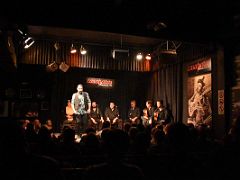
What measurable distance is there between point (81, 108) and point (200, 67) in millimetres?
4396

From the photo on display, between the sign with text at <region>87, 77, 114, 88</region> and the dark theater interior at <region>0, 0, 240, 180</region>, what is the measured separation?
0.14ft

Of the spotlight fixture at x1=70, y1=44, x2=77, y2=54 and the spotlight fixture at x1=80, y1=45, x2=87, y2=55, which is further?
the spotlight fixture at x1=80, y1=45, x2=87, y2=55

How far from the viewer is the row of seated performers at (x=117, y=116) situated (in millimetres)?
11566

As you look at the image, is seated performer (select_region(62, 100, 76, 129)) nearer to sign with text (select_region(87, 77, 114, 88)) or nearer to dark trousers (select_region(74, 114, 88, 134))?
dark trousers (select_region(74, 114, 88, 134))

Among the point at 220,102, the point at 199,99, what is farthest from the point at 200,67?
the point at 220,102

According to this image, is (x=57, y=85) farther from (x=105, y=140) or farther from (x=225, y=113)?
(x=105, y=140)

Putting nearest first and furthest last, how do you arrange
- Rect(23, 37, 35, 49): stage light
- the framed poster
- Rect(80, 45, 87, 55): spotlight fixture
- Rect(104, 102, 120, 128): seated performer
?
the framed poster < Rect(23, 37, 35, 49): stage light < Rect(80, 45, 87, 55): spotlight fixture < Rect(104, 102, 120, 128): seated performer

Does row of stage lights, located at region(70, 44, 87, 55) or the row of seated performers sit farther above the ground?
row of stage lights, located at region(70, 44, 87, 55)

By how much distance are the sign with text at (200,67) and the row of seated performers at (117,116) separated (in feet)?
5.71

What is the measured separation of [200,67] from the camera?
10234 millimetres

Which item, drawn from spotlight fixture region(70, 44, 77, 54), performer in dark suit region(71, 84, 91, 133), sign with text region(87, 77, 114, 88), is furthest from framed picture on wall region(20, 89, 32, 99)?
sign with text region(87, 77, 114, 88)

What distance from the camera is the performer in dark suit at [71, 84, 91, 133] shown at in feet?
36.7

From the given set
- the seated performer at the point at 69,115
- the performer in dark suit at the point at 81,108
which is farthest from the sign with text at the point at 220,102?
the seated performer at the point at 69,115

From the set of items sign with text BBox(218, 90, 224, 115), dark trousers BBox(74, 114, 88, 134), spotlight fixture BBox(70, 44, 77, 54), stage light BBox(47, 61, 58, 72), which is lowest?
dark trousers BBox(74, 114, 88, 134)
